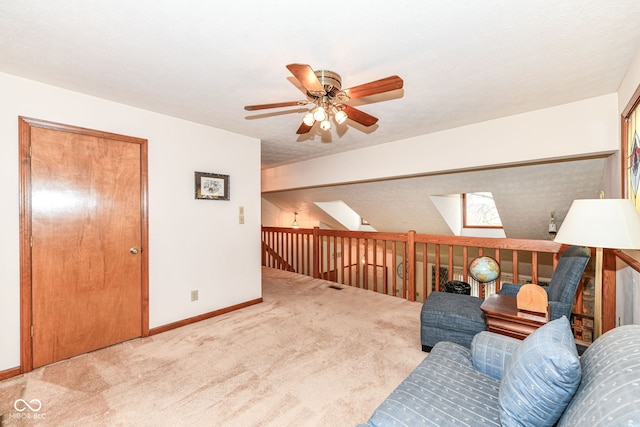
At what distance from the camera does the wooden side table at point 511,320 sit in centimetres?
174

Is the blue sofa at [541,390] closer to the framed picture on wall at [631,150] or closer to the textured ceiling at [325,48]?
the framed picture on wall at [631,150]

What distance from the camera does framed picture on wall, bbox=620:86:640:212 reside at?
172 centimetres

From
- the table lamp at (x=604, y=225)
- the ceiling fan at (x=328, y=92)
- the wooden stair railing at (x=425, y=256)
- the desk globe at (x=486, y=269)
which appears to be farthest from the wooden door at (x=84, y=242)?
the desk globe at (x=486, y=269)

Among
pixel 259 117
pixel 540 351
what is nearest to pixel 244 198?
pixel 259 117

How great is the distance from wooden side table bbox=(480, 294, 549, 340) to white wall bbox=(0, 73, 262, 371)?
8.94ft

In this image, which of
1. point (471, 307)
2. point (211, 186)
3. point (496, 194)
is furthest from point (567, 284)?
point (211, 186)

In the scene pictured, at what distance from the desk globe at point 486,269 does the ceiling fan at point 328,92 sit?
2087mm

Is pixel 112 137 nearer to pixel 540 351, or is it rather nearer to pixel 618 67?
pixel 540 351

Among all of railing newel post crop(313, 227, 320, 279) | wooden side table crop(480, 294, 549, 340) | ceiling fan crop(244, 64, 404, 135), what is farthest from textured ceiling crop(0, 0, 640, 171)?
railing newel post crop(313, 227, 320, 279)

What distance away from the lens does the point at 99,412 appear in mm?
1697

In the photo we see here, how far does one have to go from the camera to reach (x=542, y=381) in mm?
919

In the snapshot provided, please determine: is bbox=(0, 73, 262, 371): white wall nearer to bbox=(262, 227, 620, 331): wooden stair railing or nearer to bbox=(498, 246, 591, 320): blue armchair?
bbox=(262, 227, 620, 331): wooden stair railing

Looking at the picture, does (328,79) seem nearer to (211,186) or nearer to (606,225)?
(606,225)

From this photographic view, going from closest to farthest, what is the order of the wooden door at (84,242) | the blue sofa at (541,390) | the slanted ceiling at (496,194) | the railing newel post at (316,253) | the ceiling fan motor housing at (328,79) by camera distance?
1. the blue sofa at (541,390)
2. the ceiling fan motor housing at (328,79)
3. the wooden door at (84,242)
4. the slanted ceiling at (496,194)
5. the railing newel post at (316,253)
